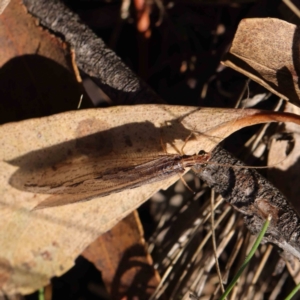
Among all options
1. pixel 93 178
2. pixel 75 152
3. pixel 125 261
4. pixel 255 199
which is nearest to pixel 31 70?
pixel 75 152

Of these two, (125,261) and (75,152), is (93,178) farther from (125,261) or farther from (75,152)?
(125,261)

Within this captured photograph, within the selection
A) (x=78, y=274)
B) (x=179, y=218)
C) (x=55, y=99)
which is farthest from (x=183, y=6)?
(x=78, y=274)

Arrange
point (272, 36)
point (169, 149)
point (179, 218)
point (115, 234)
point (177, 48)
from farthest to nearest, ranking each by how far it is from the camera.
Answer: point (177, 48)
point (179, 218)
point (115, 234)
point (169, 149)
point (272, 36)

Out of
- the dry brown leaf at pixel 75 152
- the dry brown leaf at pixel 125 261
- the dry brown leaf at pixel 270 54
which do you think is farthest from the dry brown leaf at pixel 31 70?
the dry brown leaf at pixel 270 54

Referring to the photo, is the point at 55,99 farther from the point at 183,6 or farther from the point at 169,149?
the point at 183,6

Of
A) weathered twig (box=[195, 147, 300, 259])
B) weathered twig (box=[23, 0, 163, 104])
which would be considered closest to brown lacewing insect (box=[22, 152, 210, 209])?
weathered twig (box=[195, 147, 300, 259])

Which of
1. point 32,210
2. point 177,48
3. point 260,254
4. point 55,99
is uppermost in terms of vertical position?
point 177,48
